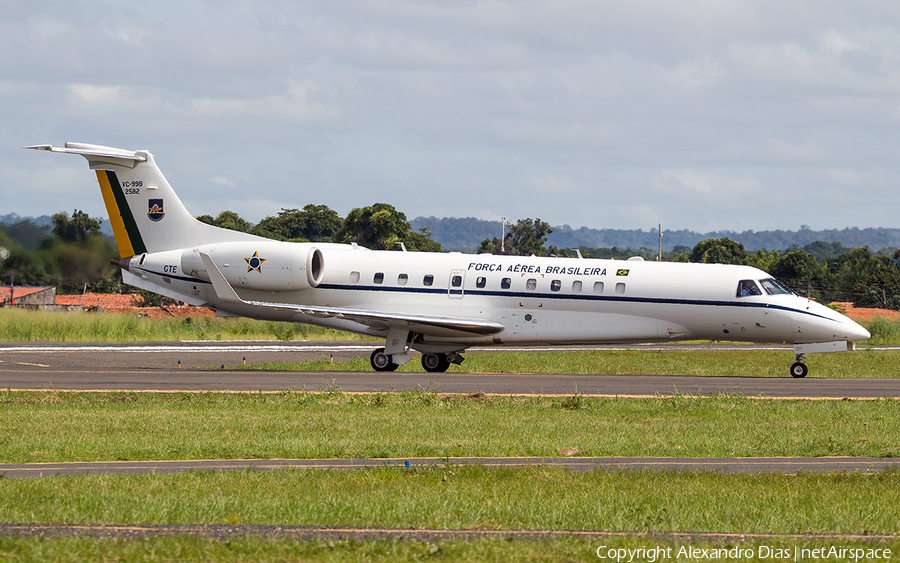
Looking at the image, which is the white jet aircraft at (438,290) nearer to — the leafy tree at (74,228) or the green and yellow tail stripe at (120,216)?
the green and yellow tail stripe at (120,216)

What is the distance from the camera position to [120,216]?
34.9 metres

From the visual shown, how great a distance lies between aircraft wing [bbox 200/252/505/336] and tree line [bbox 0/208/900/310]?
36.8 feet

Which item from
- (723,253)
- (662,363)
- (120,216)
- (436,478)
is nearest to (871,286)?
(723,253)

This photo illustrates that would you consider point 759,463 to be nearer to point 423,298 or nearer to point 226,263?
point 423,298

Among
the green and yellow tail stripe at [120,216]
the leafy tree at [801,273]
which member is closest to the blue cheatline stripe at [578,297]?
the green and yellow tail stripe at [120,216]

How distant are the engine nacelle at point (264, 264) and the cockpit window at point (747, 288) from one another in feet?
44.3

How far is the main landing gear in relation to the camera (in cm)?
3225

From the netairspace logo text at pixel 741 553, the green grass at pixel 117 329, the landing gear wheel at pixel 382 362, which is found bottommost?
the green grass at pixel 117 329

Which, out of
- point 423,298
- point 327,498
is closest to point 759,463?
point 327,498

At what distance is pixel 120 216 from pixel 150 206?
1.37 metres

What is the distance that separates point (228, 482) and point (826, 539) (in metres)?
7.25

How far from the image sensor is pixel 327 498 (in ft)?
38.5

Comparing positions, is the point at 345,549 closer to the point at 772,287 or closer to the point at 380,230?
the point at 772,287

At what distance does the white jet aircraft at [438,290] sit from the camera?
98.4ft
